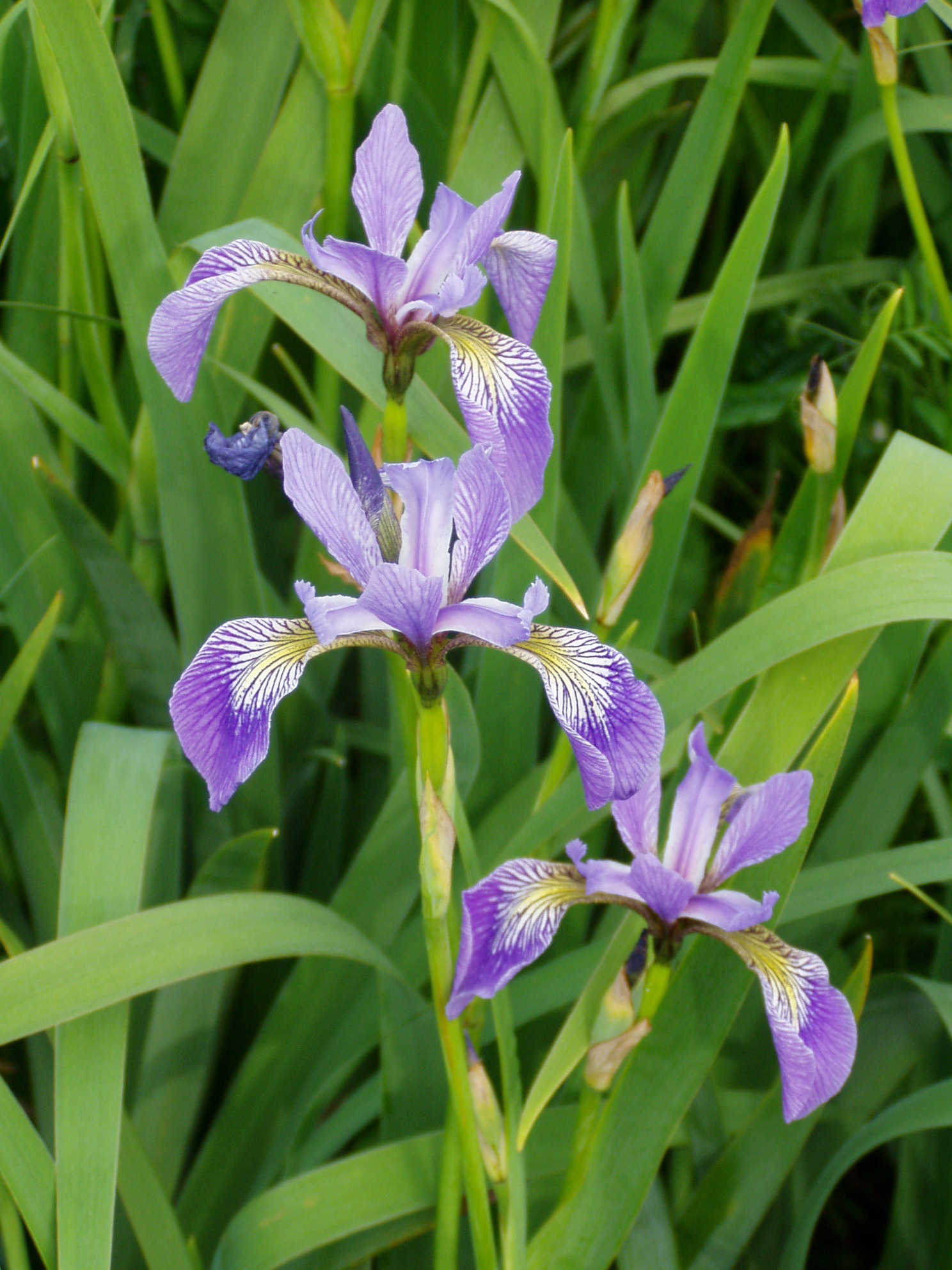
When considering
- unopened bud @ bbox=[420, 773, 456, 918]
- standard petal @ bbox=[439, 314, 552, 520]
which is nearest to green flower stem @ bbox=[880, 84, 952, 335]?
standard petal @ bbox=[439, 314, 552, 520]

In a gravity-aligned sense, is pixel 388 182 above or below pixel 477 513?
above

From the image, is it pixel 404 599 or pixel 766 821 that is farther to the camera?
pixel 766 821

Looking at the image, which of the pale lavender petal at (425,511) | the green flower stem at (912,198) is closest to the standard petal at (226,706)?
the pale lavender petal at (425,511)

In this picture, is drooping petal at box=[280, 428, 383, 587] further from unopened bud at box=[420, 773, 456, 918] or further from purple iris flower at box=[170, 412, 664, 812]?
unopened bud at box=[420, 773, 456, 918]

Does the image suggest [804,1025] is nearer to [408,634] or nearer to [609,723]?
[609,723]

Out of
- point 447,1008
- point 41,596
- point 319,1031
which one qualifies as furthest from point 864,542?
point 41,596

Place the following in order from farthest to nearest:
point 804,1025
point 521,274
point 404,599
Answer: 1. point 521,274
2. point 804,1025
3. point 404,599

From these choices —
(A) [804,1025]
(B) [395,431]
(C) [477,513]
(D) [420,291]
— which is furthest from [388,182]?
(A) [804,1025]
